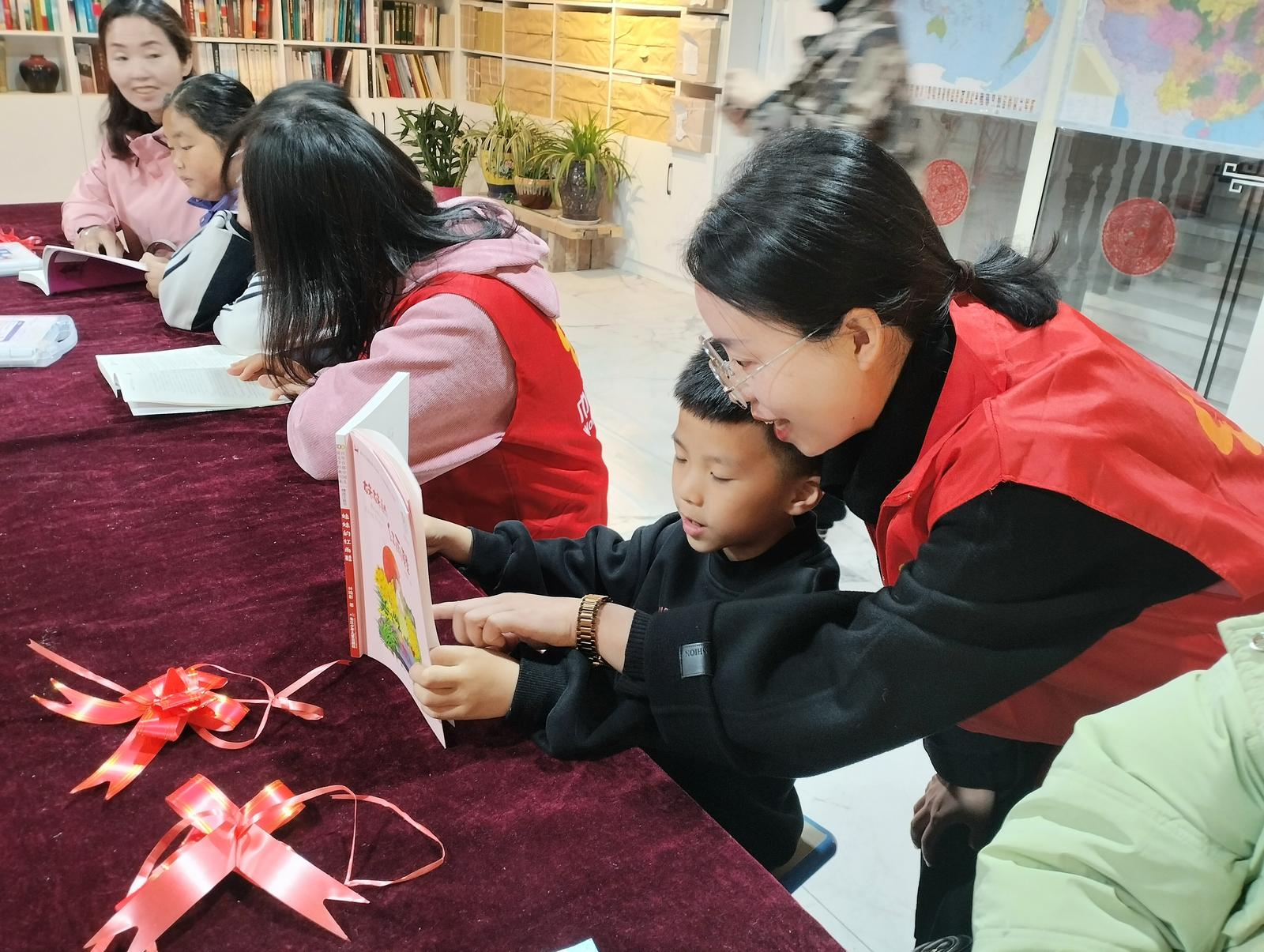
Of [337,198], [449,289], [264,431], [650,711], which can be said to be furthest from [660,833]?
[264,431]

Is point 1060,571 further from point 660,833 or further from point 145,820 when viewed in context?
point 145,820

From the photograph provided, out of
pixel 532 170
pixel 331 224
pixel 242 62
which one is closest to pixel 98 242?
pixel 331 224

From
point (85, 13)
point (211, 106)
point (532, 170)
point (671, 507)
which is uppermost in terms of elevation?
point (85, 13)

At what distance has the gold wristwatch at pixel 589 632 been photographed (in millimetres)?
984

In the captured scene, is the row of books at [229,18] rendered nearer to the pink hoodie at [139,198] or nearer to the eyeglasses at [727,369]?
the pink hoodie at [139,198]

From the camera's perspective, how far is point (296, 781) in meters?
0.88

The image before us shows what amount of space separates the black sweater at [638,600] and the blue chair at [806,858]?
14 mm

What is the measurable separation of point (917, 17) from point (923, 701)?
9.82 ft

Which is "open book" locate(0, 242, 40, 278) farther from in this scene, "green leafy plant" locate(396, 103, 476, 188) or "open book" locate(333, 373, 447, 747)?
"green leafy plant" locate(396, 103, 476, 188)

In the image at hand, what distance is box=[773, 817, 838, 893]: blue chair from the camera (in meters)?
1.14

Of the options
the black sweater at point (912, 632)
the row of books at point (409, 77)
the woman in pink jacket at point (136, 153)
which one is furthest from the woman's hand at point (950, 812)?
the row of books at point (409, 77)

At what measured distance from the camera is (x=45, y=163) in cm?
543

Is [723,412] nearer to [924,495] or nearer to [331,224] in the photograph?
[924,495]

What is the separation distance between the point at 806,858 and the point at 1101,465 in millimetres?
588
